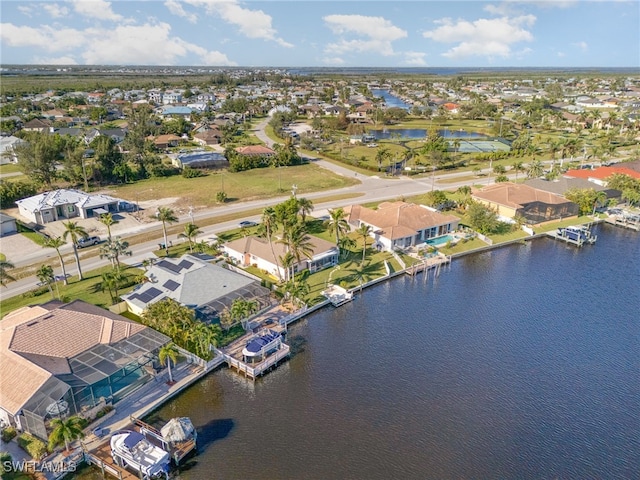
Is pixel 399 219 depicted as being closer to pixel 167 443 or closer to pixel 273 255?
pixel 273 255

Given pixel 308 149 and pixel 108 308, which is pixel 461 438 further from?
pixel 308 149

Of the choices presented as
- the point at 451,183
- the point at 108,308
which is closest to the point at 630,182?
the point at 451,183

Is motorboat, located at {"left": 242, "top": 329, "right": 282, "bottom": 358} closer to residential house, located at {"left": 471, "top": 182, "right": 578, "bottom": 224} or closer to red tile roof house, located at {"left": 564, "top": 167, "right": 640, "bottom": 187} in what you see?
residential house, located at {"left": 471, "top": 182, "right": 578, "bottom": 224}

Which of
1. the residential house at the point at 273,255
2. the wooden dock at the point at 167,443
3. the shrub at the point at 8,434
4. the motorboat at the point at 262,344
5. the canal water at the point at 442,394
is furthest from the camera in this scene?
the residential house at the point at 273,255

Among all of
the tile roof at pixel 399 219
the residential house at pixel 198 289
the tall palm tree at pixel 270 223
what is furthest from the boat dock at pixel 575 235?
the residential house at pixel 198 289

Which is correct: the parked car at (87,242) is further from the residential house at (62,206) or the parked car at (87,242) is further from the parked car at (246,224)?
the parked car at (246,224)

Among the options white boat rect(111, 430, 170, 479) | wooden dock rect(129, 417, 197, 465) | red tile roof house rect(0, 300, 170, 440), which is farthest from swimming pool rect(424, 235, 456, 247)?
white boat rect(111, 430, 170, 479)
